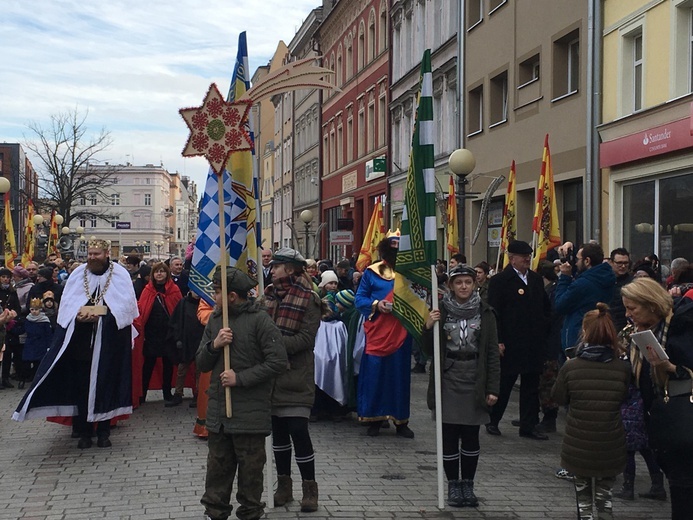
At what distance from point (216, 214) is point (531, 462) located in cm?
359

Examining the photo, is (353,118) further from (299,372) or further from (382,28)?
(299,372)

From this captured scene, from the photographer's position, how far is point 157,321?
12.3m

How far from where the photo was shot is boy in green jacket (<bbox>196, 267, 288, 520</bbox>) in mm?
6207

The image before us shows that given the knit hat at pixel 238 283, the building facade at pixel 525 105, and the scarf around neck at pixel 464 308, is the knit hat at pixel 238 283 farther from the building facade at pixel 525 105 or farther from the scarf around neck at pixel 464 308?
the building facade at pixel 525 105

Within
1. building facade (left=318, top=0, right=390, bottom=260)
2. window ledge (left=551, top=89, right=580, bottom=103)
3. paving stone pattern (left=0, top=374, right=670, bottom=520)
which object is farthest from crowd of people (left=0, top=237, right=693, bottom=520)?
building facade (left=318, top=0, right=390, bottom=260)

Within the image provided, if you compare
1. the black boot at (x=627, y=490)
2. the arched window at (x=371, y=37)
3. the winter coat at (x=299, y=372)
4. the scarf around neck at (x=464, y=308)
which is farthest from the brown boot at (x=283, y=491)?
the arched window at (x=371, y=37)

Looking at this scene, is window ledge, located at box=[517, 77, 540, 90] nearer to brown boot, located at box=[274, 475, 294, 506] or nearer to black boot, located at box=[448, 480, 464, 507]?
black boot, located at box=[448, 480, 464, 507]

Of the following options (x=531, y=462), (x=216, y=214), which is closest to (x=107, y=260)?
(x=216, y=214)

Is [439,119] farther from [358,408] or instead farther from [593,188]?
[358,408]

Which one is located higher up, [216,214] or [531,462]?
[216,214]

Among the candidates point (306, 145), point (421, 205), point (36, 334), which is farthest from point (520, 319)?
point (306, 145)

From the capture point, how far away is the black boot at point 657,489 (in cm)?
750

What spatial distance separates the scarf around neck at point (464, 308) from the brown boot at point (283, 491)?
1.73 metres

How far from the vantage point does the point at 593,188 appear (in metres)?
17.9
